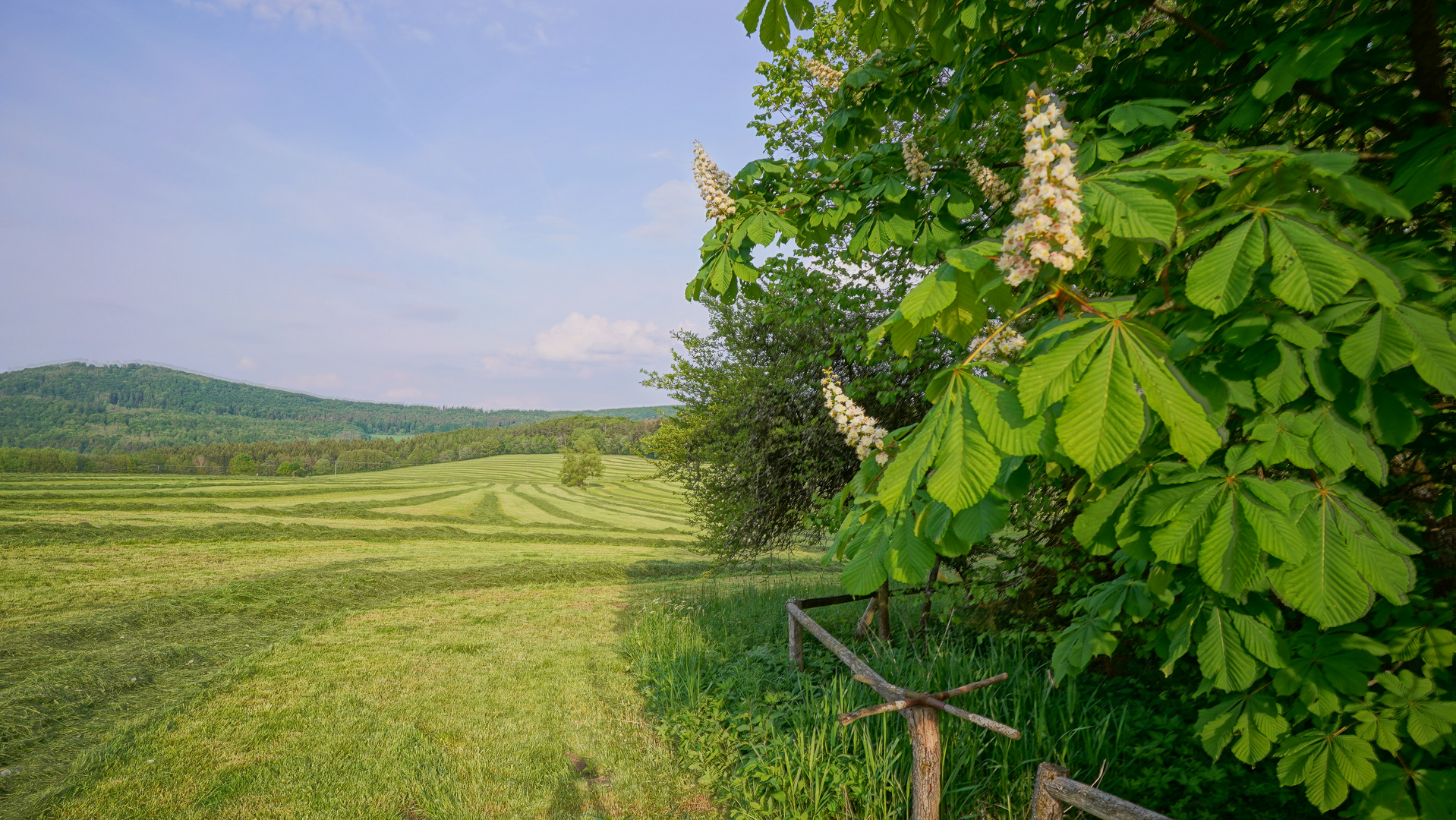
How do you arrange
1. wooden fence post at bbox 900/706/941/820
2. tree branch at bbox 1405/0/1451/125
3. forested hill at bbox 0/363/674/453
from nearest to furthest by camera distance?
1. tree branch at bbox 1405/0/1451/125
2. wooden fence post at bbox 900/706/941/820
3. forested hill at bbox 0/363/674/453

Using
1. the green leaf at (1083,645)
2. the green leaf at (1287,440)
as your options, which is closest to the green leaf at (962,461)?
the green leaf at (1287,440)

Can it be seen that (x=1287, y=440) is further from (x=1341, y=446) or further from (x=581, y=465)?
(x=581, y=465)

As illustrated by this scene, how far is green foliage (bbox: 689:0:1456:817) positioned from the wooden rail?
0.39 meters

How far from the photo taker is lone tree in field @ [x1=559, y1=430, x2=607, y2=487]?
43906 mm

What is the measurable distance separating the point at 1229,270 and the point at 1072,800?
2.16 metres

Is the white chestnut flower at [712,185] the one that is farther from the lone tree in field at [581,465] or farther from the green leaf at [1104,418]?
the lone tree in field at [581,465]

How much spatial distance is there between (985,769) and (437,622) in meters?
8.54

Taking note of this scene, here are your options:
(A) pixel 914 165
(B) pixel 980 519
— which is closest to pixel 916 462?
(B) pixel 980 519

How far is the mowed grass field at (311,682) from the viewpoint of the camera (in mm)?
4160

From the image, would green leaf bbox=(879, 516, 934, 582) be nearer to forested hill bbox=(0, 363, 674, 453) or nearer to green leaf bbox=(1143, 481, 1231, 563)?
green leaf bbox=(1143, 481, 1231, 563)

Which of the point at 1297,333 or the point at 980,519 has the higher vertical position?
the point at 1297,333

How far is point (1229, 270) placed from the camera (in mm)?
1396

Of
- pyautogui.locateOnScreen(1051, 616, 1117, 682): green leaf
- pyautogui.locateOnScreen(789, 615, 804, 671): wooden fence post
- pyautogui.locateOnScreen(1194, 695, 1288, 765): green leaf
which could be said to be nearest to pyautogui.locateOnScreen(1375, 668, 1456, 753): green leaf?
pyautogui.locateOnScreen(1194, 695, 1288, 765): green leaf

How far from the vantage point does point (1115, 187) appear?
1393 mm
